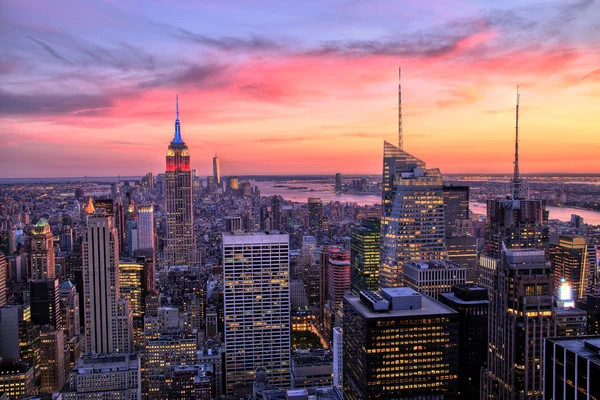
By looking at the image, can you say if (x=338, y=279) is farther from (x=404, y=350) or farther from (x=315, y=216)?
(x=315, y=216)

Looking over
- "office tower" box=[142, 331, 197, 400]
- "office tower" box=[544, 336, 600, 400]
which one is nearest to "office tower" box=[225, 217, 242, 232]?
"office tower" box=[142, 331, 197, 400]

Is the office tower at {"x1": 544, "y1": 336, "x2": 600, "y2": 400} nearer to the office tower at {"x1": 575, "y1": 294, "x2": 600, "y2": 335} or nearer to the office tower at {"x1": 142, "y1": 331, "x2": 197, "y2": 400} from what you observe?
the office tower at {"x1": 575, "y1": 294, "x2": 600, "y2": 335}

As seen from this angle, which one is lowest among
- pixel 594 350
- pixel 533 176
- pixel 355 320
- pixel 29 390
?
pixel 29 390

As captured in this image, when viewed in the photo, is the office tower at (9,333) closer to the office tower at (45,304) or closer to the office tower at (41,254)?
the office tower at (45,304)

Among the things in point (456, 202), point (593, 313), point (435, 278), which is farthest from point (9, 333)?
point (456, 202)

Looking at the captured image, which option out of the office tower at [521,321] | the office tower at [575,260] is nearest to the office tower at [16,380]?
the office tower at [521,321]

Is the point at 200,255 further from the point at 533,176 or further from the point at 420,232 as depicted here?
the point at 533,176

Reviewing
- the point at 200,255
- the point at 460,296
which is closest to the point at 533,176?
the point at 460,296
